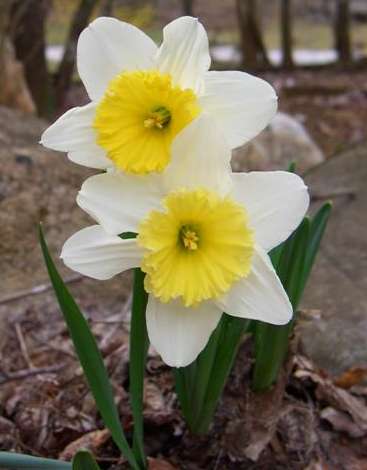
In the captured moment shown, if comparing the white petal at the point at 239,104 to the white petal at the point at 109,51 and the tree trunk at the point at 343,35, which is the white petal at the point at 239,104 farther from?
the tree trunk at the point at 343,35

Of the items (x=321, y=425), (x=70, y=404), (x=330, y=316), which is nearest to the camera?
(x=321, y=425)

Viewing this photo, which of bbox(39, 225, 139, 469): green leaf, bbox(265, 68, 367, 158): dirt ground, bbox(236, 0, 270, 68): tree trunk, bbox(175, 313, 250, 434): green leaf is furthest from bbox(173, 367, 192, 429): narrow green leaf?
bbox(236, 0, 270, 68): tree trunk

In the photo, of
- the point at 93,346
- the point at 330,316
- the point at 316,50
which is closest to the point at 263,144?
the point at 330,316

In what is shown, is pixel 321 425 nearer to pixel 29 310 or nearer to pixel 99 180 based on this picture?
pixel 99 180

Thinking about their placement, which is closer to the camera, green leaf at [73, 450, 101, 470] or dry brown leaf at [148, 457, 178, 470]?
green leaf at [73, 450, 101, 470]

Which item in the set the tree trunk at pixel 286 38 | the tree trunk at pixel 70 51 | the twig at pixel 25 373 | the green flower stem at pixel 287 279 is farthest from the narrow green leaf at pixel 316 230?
the tree trunk at pixel 286 38

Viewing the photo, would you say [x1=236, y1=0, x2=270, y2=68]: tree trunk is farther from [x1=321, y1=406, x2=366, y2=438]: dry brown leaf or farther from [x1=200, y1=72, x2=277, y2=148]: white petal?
[x1=200, y1=72, x2=277, y2=148]: white petal
